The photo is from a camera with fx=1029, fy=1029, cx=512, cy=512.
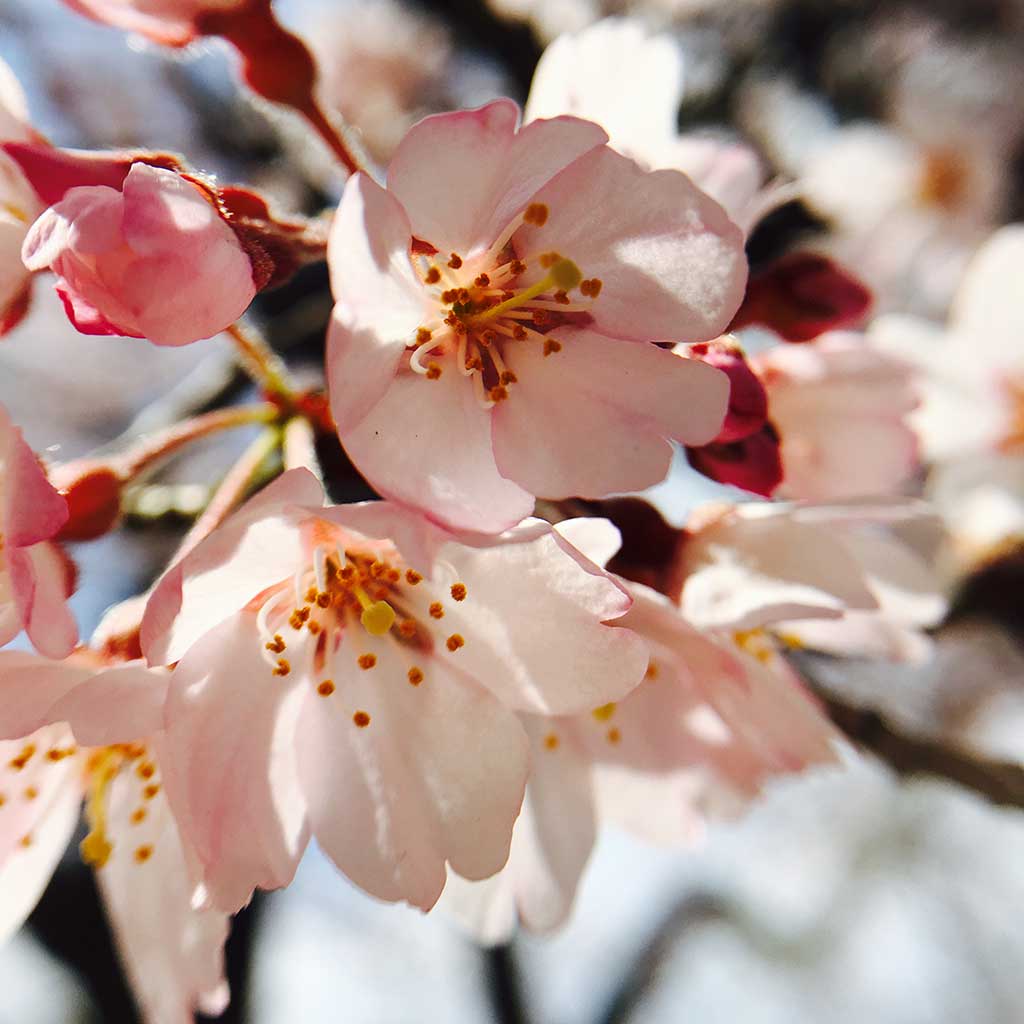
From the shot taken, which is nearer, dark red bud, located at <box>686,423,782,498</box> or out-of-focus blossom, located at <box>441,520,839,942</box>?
dark red bud, located at <box>686,423,782,498</box>

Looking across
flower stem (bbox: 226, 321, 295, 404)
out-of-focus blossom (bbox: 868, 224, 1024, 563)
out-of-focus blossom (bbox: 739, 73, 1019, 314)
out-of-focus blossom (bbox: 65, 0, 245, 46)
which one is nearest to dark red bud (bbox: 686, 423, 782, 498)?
flower stem (bbox: 226, 321, 295, 404)

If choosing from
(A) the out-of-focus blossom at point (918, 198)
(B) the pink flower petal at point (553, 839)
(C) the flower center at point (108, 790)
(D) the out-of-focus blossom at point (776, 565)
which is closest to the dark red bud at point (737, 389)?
(D) the out-of-focus blossom at point (776, 565)

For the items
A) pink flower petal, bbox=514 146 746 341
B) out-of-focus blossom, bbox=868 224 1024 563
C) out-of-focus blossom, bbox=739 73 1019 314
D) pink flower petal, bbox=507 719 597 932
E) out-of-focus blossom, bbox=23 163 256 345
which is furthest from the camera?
out-of-focus blossom, bbox=739 73 1019 314

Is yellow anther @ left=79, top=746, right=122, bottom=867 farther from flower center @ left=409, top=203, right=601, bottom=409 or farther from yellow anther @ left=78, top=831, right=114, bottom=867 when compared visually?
flower center @ left=409, top=203, right=601, bottom=409

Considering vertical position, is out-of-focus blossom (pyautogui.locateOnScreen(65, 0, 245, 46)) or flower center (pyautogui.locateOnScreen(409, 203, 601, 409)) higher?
out-of-focus blossom (pyautogui.locateOnScreen(65, 0, 245, 46))

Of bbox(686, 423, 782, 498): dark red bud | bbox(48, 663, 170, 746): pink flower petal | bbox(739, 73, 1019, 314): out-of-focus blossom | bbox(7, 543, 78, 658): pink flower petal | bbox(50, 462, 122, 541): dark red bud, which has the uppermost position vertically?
bbox(686, 423, 782, 498): dark red bud

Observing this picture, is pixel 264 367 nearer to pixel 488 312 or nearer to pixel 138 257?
pixel 488 312

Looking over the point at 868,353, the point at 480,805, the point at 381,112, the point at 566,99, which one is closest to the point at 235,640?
the point at 480,805

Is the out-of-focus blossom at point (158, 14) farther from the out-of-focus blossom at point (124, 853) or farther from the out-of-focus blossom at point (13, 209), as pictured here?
the out-of-focus blossom at point (124, 853)
